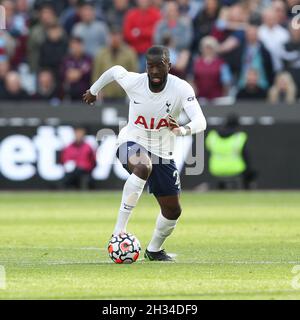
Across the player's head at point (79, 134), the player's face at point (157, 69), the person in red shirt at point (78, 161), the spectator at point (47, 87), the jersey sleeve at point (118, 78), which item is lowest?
the person in red shirt at point (78, 161)

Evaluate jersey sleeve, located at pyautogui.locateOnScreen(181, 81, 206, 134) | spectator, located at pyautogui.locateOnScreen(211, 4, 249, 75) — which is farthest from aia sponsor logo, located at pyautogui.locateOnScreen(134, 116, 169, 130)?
spectator, located at pyautogui.locateOnScreen(211, 4, 249, 75)

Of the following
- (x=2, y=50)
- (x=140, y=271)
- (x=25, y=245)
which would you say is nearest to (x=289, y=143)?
(x=2, y=50)

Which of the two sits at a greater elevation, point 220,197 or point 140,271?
point 140,271

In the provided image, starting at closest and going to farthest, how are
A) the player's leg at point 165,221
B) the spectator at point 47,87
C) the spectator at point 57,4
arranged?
the player's leg at point 165,221 → the spectator at point 47,87 → the spectator at point 57,4

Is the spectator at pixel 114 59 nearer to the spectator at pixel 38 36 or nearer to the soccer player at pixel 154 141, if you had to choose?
the spectator at pixel 38 36

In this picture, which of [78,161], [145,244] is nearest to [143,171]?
[145,244]

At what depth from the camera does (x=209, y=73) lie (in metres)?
24.6

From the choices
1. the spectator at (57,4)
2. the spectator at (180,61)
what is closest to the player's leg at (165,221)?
the spectator at (180,61)

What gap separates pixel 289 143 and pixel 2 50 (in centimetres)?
731

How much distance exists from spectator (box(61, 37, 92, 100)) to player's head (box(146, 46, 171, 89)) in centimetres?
1367

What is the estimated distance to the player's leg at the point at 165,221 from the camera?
38.3ft

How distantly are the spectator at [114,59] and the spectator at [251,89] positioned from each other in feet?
8.46

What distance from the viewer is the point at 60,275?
10.3 m
